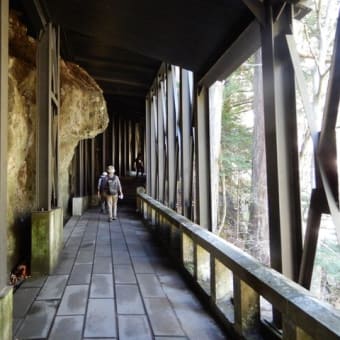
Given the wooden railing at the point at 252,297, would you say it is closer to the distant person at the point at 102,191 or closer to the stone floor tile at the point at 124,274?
the stone floor tile at the point at 124,274

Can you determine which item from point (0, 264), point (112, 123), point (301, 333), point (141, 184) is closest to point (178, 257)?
point (0, 264)

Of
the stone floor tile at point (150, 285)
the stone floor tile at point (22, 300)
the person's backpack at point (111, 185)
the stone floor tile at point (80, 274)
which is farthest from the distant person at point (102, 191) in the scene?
the stone floor tile at point (22, 300)

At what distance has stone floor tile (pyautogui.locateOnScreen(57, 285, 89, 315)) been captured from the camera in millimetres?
2693

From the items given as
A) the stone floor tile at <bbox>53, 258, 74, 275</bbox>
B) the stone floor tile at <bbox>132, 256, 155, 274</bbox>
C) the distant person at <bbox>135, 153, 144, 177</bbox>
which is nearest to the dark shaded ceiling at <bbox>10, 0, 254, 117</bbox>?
the stone floor tile at <bbox>132, 256, 155, 274</bbox>

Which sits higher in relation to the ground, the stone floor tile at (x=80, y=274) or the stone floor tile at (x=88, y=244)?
the stone floor tile at (x=80, y=274)

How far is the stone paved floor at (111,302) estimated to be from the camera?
2340mm

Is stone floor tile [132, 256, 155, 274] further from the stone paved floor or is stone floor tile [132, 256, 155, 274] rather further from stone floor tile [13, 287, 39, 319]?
stone floor tile [13, 287, 39, 319]

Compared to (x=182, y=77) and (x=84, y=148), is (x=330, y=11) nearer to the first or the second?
(x=182, y=77)

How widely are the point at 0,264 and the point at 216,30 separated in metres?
2.43

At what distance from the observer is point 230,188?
Result: 8367 mm

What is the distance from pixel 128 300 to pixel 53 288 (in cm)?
87

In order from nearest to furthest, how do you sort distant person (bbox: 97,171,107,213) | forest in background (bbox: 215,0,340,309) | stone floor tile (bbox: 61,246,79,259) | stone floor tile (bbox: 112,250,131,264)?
stone floor tile (bbox: 112,250,131,264)
forest in background (bbox: 215,0,340,309)
stone floor tile (bbox: 61,246,79,259)
distant person (bbox: 97,171,107,213)

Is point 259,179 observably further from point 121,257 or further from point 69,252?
point 69,252

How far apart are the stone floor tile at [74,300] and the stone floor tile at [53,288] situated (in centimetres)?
7
